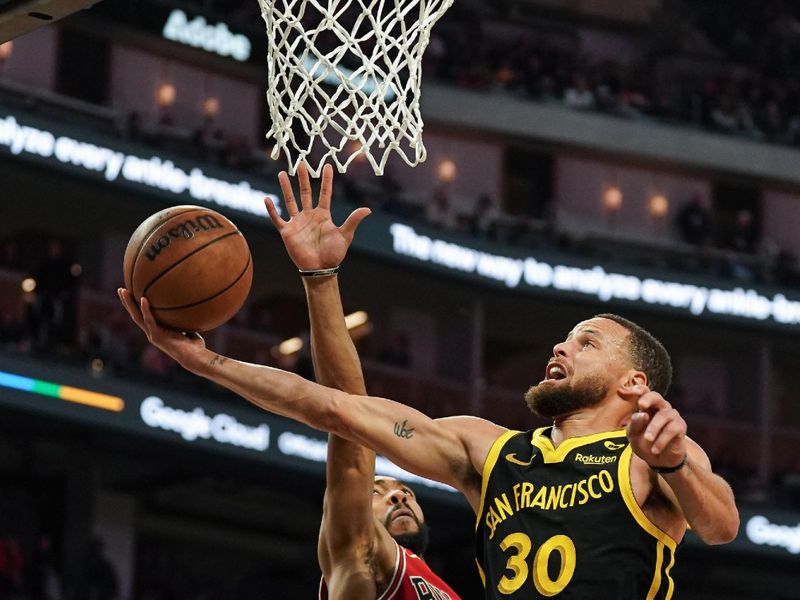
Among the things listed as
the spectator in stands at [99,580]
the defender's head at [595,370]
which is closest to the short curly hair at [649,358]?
the defender's head at [595,370]

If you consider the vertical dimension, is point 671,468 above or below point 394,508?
above

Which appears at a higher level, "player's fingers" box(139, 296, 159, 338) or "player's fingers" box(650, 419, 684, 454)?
"player's fingers" box(650, 419, 684, 454)

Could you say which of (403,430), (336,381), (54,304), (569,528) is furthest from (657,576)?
(54,304)

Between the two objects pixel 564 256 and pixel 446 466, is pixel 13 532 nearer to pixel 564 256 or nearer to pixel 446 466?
pixel 564 256

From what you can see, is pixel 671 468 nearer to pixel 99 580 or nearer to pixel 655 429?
pixel 655 429

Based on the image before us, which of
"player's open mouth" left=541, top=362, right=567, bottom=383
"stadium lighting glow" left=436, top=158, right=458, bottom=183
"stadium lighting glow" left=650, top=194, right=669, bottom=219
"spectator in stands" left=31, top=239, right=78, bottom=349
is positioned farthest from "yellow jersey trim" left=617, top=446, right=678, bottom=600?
"stadium lighting glow" left=650, top=194, right=669, bottom=219

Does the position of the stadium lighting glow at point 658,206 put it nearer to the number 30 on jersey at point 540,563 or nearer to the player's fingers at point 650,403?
the number 30 on jersey at point 540,563

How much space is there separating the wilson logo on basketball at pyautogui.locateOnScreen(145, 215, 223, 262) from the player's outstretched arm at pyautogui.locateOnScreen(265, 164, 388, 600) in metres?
0.18

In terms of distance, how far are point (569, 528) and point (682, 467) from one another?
0.44 metres

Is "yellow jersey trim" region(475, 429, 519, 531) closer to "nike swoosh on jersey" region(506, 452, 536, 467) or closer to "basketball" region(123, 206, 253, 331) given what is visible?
"nike swoosh on jersey" region(506, 452, 536, 467)

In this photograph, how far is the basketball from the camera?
13.7ft

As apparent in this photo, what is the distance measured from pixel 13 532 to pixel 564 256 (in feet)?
26.0

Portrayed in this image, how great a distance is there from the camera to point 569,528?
376 centimetres

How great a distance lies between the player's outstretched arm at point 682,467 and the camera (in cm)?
331
